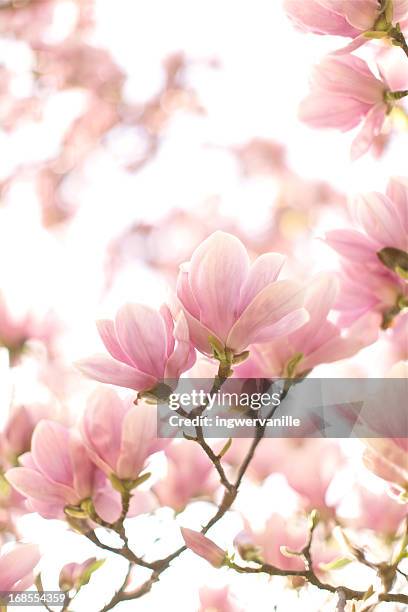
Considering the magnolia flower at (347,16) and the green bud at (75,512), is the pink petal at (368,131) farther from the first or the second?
the green bud at (75,512)

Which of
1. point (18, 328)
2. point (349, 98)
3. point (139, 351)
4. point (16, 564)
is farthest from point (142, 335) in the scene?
point (18, 328)

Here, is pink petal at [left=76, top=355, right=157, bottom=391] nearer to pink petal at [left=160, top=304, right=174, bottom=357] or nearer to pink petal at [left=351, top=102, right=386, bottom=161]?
pink petal at [left=160, top=304, right=174, bottom=357]

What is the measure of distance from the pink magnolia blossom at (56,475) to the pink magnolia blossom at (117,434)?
0.7 inches

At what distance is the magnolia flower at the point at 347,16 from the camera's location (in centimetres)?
62

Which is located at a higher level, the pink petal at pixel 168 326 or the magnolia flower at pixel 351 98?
the magnolia flower at pixel 351 98

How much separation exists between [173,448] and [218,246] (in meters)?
0.40

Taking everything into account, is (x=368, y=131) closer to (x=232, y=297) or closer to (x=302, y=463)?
(x=232, y=297)

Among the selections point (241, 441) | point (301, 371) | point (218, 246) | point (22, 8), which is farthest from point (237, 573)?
point (22, 8)

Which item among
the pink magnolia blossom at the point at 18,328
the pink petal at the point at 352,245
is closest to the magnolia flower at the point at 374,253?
the pink petal at the point at 352,245

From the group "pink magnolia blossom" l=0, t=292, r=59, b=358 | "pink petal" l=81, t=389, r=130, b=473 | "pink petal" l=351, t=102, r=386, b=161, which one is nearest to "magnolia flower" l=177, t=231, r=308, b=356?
"pink petal" l=81, t=389, r=130, b=473

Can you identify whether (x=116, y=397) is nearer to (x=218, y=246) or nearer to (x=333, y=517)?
(x=218, y=246)

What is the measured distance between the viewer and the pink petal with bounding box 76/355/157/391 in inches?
22.5

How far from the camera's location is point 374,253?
0.71 meters

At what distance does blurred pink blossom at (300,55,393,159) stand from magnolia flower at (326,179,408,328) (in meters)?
0.07
